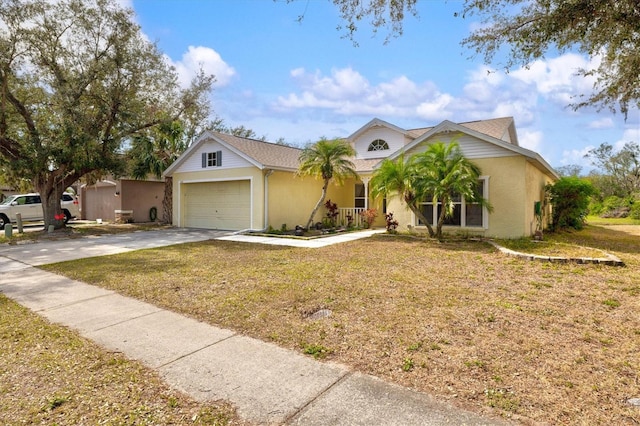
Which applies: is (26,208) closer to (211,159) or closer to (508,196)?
(211,159)

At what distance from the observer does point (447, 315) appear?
4621mm

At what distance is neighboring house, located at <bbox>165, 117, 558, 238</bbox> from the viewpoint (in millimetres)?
11812

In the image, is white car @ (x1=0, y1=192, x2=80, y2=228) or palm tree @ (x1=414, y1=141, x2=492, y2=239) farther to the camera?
white car @ (x1=0, y1=192, x2=80, y2=228)

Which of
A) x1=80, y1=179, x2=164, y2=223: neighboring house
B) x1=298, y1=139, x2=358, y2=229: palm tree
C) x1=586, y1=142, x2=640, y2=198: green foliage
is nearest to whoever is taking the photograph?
x1=298, y1=139, x2=358, y2=229: palm tree

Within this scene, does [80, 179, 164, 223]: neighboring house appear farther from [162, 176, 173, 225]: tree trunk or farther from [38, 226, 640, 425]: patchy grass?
[38, 226, 640, 425]: patchy grass

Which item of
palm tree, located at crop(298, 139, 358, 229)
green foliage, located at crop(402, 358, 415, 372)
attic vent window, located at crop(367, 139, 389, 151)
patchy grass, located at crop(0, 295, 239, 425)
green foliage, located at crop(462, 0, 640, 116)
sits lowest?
patchy grass, located at crop(0, 295, 239, 425)

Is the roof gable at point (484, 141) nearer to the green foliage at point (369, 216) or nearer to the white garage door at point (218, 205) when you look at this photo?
the green foliage at point (369, 216)

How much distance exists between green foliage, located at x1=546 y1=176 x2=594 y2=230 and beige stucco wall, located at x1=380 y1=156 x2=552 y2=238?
2.24m

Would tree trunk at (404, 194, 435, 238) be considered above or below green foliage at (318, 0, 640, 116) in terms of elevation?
below

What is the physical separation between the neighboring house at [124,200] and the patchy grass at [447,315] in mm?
13549

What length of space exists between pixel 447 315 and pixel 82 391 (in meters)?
3.96

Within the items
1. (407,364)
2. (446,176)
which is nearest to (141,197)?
(446,176)

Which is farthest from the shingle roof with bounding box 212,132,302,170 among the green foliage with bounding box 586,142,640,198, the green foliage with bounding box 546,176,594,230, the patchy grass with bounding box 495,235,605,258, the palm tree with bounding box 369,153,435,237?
the green foliage with bounding box 586,142,640,198

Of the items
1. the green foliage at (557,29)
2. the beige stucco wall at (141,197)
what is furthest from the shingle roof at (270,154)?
the green foliage at (557,29)
